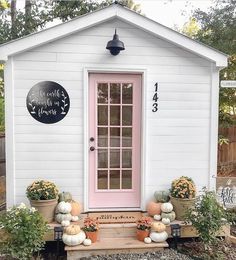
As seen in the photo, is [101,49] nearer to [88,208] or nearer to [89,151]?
[89,151]

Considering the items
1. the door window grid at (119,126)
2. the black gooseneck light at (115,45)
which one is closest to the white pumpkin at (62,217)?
the door window grid at (119,126)

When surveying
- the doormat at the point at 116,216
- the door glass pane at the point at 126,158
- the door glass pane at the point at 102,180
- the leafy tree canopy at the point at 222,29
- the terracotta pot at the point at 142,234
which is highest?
the leafy tree canopy at the point at 222,29

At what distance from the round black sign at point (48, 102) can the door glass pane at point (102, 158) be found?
750 mm

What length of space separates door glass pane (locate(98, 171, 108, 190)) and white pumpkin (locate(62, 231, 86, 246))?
943mm

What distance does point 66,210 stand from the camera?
151 inches

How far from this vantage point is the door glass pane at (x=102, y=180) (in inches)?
171

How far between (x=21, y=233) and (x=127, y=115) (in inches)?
83.5

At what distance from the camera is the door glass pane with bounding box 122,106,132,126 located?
14.1 ft

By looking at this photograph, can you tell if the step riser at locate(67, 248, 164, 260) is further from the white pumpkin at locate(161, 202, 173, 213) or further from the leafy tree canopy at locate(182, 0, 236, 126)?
the leafy tree canopy at locate(182, 0, 236, 126)

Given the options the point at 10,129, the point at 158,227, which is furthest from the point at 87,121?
the point at 158,227

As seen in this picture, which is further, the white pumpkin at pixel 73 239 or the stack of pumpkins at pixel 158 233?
the stack of pumpkins at pixel 158 233

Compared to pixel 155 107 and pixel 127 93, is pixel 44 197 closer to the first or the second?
pixel 127 93

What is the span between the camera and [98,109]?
4273mm

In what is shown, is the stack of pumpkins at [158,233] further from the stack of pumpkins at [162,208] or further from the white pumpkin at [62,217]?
the white pumpkin at [62,217]
